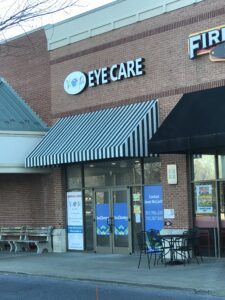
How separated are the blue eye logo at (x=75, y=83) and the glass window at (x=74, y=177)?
2.55 meters

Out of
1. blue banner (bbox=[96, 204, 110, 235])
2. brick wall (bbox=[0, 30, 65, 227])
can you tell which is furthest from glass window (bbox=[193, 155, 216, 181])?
brick wall (bbox=[0, 30, 65, 227])

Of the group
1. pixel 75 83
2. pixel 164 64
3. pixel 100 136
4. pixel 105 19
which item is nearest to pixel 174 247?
pixel 100 136

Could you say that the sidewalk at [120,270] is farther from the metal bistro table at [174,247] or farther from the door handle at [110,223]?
the door handle at [110,223]

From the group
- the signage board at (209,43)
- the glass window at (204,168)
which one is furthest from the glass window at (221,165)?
the signage board at (209,43)

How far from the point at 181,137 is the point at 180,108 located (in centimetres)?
150

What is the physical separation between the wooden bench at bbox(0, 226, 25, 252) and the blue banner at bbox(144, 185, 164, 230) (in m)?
5.42

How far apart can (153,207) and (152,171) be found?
3.52ft

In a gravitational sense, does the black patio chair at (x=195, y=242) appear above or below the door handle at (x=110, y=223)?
below

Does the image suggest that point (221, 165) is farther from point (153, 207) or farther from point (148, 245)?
point (148, 245)

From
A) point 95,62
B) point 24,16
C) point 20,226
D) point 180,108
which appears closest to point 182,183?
point 180,108

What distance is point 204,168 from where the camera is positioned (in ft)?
51.2

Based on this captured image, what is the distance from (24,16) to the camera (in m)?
8.33

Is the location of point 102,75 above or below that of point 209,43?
below

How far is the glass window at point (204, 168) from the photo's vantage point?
15430 millimetres
